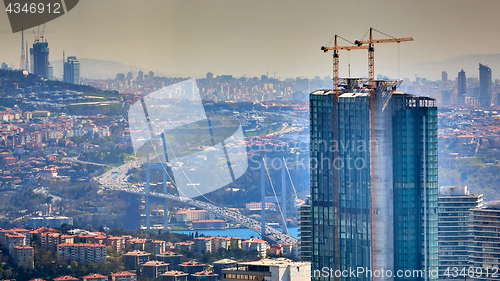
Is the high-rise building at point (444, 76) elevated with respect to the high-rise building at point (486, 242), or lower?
elevated

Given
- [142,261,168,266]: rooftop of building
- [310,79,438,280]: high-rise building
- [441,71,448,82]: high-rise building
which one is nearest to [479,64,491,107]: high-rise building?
[441,71,448,82]: high-rise building

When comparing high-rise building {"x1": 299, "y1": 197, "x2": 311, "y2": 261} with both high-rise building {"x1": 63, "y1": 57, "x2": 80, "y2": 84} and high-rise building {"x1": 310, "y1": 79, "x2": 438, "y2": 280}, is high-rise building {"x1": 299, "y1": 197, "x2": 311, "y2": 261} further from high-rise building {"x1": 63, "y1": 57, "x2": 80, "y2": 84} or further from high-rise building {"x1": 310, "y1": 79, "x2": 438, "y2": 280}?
high-rise building {"x1": 63, "y1": 57, "x2": 80, "y2": 84}

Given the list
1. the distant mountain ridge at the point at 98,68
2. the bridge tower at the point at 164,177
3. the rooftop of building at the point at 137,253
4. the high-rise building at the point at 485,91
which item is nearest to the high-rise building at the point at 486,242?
the rooftop of building at the point at 137,253

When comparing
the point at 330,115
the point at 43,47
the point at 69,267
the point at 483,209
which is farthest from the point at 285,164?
the point at 330,115

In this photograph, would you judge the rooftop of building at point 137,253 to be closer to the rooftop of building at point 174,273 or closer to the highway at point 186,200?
the rooftop of building at point 174,273

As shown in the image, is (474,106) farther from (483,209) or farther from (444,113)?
(483,209)
